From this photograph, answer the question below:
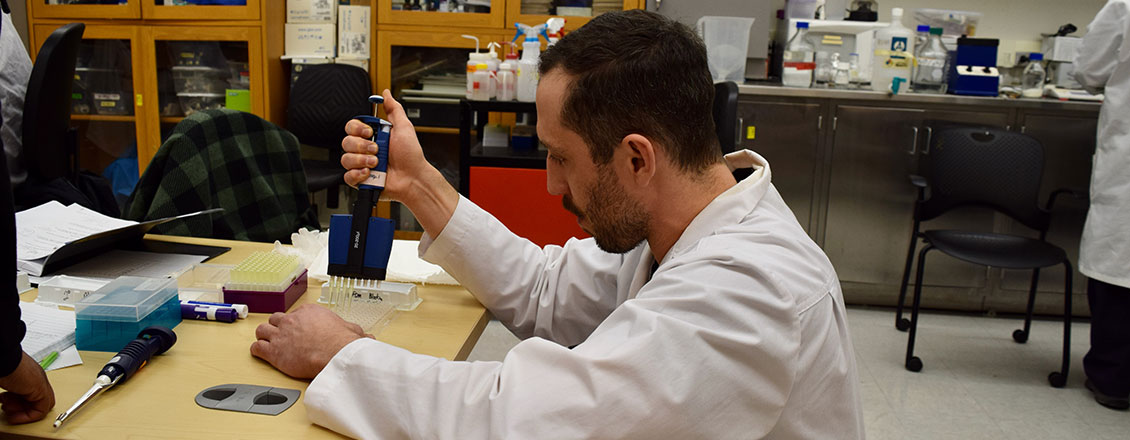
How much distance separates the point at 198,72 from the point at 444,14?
128 cm

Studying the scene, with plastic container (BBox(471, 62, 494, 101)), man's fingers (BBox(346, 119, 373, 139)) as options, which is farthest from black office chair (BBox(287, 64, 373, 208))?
man's fingers (BBox(346, 119, 373, 139))

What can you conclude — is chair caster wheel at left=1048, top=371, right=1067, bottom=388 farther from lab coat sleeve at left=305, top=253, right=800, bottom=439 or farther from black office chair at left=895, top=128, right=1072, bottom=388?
lab coat sleeve at left=305, top=253, right=800, bottom=439

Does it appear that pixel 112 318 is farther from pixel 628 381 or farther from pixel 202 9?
pixel 202 9

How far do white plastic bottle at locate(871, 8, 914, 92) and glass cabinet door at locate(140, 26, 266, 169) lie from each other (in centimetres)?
278

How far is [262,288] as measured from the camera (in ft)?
3.63

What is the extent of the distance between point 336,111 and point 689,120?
10.3ft

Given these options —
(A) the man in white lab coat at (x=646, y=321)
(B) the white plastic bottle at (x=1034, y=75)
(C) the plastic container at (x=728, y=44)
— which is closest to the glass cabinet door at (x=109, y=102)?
(C) the plastic container at (x=728, y=44)

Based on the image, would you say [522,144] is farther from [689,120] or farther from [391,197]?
[689,120]

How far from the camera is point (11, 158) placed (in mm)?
2215

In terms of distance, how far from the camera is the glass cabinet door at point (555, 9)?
3.70 m

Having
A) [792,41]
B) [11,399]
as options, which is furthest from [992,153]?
[11,399]

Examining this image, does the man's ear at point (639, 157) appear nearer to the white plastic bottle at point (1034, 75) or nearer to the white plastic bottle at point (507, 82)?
the white plastic bottle at point (507, 82)

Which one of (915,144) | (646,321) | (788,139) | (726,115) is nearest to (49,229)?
(646,321)

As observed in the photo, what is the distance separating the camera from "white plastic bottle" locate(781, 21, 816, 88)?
11.2 ft
